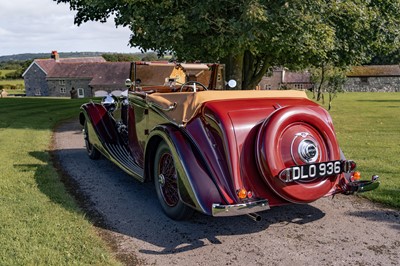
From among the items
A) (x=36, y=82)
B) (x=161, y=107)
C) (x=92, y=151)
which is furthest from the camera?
(x=36, y=82)

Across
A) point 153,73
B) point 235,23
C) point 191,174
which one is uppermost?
point 235,23

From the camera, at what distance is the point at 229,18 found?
10.6 metres

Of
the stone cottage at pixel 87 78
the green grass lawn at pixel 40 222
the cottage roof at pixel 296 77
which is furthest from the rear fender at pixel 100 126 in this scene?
the cottage roof at pixel 296 77

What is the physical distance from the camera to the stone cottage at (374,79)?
204ft

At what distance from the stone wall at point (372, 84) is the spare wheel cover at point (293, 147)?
6276 centimetres

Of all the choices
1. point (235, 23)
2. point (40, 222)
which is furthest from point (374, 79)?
point (40, 222)

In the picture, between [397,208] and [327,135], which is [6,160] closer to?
[327,135]

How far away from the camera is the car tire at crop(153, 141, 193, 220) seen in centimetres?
437

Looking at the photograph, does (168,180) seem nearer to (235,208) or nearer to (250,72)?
(235,208)

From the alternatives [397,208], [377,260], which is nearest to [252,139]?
[377,260]

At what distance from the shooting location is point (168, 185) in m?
4.61

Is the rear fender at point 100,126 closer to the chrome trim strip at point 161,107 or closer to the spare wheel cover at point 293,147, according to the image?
the chrome trim strip at point 161,107

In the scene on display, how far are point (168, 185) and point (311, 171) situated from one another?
1.74m

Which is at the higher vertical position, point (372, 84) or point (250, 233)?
point (372, 84)
